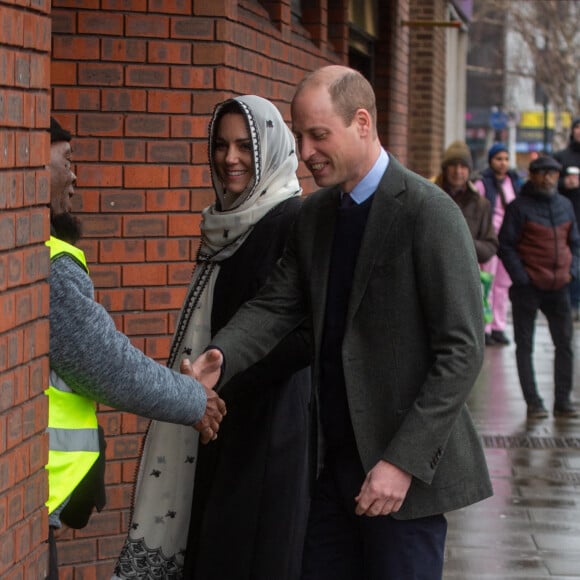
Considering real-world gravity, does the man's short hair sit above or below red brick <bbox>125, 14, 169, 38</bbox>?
below

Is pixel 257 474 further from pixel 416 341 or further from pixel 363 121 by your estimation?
pixel 363 121

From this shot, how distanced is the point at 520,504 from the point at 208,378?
3741mm

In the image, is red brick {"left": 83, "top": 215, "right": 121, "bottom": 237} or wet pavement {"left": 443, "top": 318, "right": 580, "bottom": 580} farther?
wet pavement {"left": 443, "top": 318, "right": 580, "bottom": 580}

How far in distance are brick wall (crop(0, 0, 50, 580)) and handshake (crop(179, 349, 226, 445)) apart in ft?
2.03

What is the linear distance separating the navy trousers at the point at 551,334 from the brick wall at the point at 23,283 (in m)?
6.78

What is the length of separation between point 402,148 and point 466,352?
830 cm

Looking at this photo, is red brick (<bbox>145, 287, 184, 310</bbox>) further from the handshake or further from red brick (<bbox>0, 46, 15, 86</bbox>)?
red brick (<bbox>0, 46, 15, 86</bbox>)

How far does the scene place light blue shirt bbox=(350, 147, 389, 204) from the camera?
3.70 metres

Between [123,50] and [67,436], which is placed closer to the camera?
[67,436]

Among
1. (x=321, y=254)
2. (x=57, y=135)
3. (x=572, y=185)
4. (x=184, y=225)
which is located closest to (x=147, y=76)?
(x=184, y=225)

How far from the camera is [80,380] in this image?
3.43m

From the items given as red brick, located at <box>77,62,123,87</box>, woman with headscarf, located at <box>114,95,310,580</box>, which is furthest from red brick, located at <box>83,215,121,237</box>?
woman with headscarf, located at <box>114,95,310,580</box>

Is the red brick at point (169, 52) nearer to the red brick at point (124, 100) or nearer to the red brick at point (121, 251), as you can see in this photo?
the red brick at point (124, 100)

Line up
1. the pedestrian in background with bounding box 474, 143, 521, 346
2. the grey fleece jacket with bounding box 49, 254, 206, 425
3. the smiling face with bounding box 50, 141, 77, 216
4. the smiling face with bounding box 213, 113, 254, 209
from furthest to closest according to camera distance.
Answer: the pedestrian in background with bounding box 474, 143, 521, 346, the smiling face with bounding box 213, 113, 254, 209, the smiling face with bounding box 50, 141, 77, 216, the grey fleece jacket with bounding box 49, 254, 206, 425
